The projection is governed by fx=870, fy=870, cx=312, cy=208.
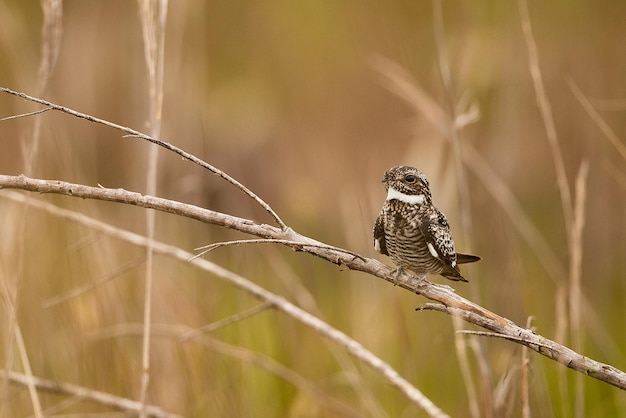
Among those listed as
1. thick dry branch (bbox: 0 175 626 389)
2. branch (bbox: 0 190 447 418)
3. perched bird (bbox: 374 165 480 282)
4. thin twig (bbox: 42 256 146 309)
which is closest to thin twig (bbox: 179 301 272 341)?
branch (bbox: 0 190 447 418)

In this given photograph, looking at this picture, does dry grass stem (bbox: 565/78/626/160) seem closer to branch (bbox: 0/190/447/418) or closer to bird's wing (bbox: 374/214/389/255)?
bird's wing (bbox: 374/214/389/255)

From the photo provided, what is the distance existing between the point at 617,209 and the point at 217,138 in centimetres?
282


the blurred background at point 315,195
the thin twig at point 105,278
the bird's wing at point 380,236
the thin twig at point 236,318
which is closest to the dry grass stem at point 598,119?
the blurred background at point 315,195

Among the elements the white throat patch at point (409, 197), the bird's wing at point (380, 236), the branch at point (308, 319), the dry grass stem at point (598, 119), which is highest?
the dry grass stem at point (598, 119)

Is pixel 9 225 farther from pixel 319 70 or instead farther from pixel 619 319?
pixel 319 70

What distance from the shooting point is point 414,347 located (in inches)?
146

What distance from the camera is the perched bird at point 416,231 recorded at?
2.06m

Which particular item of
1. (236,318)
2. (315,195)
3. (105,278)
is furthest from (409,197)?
(315,195)

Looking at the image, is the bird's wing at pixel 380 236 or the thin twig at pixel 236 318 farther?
the bird's wing at pixel 380 236

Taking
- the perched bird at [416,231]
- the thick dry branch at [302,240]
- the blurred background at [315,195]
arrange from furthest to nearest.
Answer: the blurred background at [315,195], the perched bird at [416,231], the thick dry branch at [302,240]

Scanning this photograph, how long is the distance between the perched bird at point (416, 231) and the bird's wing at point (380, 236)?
0.11 ft

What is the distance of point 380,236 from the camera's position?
2258 mm

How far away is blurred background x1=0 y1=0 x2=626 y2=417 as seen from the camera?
8.61 feet

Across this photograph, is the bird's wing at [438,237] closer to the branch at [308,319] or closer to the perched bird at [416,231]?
the perched bird at [416,231]
